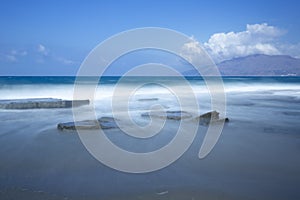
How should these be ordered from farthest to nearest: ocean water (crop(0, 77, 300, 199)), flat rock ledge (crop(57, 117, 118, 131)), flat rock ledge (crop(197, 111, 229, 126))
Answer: flat rock ledge (crop(197, 111, 229, 126)), flat rock ledge (crop(57, 117, 118, 131)), ocean water (crop(0, 77, 300, 199))

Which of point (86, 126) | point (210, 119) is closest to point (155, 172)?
point (86, 126)

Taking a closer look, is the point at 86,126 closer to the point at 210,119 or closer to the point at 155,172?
the point at 155,172

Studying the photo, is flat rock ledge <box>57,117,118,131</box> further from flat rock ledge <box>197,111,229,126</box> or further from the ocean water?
flat rock ledge <box>197,111,229,126</box>

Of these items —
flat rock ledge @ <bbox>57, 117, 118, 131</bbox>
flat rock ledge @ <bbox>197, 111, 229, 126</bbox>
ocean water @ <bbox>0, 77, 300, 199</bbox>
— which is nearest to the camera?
ocean water @ <bbox>0, 77, 300, 199</bbox>

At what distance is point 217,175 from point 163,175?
3.16 ft

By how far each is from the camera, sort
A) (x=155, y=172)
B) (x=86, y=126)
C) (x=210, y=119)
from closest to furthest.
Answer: (x=155, y=172), (x=86, y=126), (x=210, y=119)

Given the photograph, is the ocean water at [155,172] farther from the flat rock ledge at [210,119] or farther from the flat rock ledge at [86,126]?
the flat rock ledge at [210,119]

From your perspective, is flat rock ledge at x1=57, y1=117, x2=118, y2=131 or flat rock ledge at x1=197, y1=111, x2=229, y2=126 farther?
flat rock ledge at x1=197, y1=111, x2=229, y2=126

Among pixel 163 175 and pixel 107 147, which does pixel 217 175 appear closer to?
pixel 163 175

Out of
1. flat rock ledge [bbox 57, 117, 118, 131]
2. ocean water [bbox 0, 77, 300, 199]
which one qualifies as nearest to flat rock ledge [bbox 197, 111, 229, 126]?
ocean water [bbox 0, 77, 300, 199]

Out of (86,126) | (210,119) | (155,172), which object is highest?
(210,119)

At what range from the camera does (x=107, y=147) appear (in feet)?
22.5

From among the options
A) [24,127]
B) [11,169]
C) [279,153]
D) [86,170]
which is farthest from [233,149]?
[24,127]

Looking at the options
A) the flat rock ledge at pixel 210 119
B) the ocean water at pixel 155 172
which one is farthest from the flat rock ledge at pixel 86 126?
the flat rock ledge at pixel 210 119
